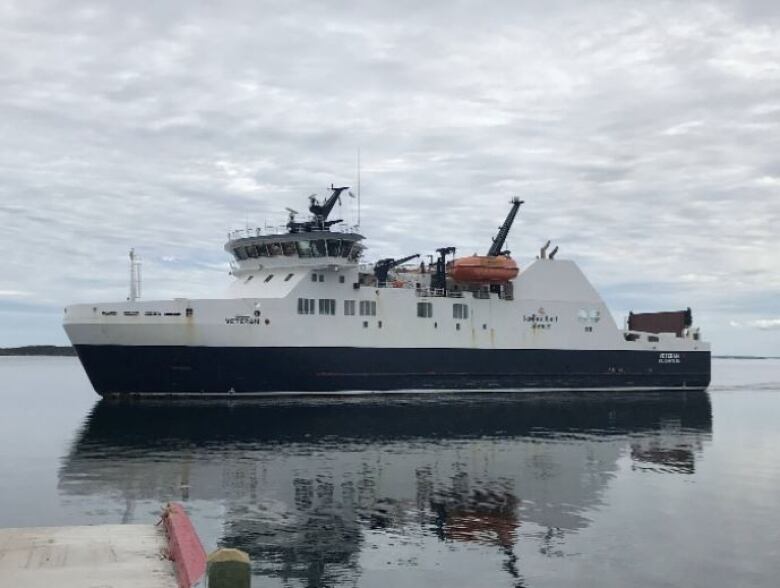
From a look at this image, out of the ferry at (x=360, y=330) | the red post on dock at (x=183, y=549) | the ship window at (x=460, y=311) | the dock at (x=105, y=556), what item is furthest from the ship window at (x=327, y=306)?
the dock at (x=105, y=556)

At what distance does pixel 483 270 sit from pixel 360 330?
30.2 feet

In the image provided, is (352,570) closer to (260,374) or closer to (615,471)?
(615,471)

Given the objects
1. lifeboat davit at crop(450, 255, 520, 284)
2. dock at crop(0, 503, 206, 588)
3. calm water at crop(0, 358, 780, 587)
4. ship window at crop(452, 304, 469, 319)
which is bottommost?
calm water at crop(0, 358, 780, 587)

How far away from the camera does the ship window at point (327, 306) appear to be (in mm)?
45812

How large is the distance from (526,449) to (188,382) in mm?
21406

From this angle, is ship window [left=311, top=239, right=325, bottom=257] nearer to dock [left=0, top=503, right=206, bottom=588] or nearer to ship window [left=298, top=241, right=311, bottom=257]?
Answer: ship window [left=298, top=241, right=311, bottom=257]

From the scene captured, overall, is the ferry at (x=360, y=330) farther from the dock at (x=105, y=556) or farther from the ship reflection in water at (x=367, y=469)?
the dock at (x=105, y=556)

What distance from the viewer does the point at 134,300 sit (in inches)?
1693

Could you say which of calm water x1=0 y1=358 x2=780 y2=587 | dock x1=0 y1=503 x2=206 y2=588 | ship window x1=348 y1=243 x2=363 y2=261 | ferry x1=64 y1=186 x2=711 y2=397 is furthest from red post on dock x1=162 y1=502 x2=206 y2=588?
ship window x1=348 y1=243 x2=363 y2=261

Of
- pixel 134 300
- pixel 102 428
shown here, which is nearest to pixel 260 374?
pixel 134 300

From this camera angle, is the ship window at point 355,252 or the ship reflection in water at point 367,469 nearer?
the ship reflection in water at point 367,469

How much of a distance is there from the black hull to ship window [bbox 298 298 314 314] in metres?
2.12

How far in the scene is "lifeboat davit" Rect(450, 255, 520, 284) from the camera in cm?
5012

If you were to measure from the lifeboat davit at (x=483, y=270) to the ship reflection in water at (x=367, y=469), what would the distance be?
10.1 m
